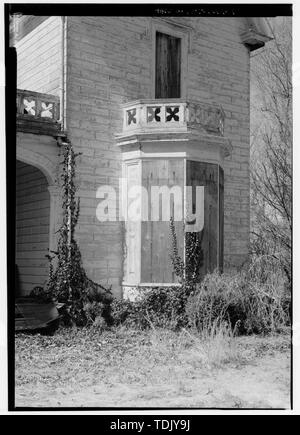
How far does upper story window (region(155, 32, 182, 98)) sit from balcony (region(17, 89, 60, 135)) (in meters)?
2.12

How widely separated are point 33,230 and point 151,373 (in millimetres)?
3373

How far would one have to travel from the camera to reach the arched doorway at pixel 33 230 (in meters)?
8.34

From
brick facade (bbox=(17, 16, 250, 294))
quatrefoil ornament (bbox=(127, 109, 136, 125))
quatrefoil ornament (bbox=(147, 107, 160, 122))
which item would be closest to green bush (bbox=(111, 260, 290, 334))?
brick facade (bbox=(17, 16, 250, 294))

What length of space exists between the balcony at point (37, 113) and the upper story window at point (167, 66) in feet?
6.95

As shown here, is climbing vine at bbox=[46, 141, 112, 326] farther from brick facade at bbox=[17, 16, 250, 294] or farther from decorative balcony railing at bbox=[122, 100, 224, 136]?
decorative balcony railing at bbox=[122, 100, 224, 136]

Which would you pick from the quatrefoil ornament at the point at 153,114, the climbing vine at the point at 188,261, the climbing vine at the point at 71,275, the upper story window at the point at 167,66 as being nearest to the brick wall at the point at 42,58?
the climbing vine at the point at 71,275

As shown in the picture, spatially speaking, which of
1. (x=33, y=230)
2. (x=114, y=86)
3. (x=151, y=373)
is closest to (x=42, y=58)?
(x=114, y=86)

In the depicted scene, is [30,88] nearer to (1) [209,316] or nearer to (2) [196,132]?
(2) [196,132]

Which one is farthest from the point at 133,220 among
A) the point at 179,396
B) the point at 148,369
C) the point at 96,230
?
the point at 179,396

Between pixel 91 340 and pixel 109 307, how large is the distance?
928 mm

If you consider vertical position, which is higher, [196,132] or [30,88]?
[30,88]

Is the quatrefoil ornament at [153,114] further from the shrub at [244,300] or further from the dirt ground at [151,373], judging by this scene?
the dirt ground at [151,373]

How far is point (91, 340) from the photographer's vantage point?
7840 millimetres

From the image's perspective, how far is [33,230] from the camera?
28.7ft
